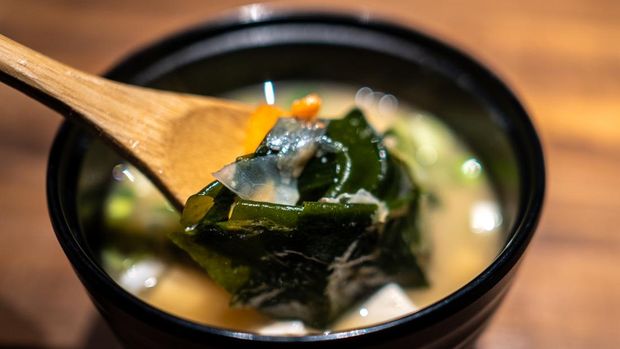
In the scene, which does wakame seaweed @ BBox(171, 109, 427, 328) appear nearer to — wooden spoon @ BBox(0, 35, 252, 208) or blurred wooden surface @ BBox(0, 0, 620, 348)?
wooden spoon @ BBox(0, 35, 252, 208)

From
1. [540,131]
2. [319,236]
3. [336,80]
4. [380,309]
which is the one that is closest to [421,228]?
[380,309]

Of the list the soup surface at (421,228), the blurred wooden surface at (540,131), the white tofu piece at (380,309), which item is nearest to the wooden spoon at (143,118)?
the soup surface at (421,228)

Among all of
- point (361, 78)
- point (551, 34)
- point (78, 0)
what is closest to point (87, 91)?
point (361, 78)

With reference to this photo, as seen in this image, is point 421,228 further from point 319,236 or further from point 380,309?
point 319,236

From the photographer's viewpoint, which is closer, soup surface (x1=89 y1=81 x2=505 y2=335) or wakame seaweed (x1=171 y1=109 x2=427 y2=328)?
wakame seaweed (x1=171 y1=109 x2=427 y2=328)

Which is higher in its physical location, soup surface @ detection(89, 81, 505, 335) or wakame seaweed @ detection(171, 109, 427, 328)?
wakame seaweed @ detection(171, 109, 427, 328)

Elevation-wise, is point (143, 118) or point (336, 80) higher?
point (143, 118)

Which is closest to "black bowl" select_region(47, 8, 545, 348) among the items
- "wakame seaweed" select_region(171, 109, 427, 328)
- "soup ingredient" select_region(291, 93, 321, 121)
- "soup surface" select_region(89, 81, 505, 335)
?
"soup surface" select_region(89, 81, 505, 335)

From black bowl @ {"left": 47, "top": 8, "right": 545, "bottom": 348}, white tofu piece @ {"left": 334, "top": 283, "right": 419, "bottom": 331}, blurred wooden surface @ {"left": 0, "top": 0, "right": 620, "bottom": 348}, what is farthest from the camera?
blurred wooden surface @ {"left": 0, "top": 0, "right": 620, "bottom": 348}
